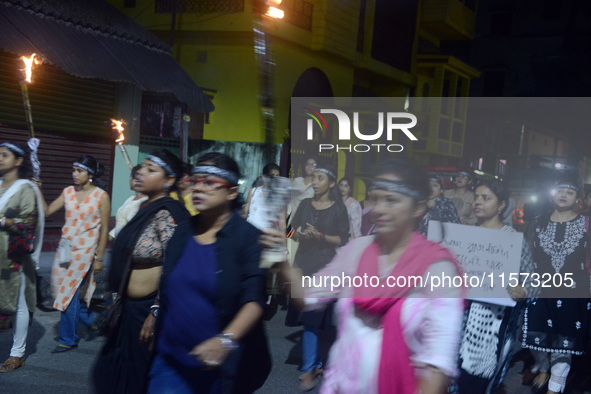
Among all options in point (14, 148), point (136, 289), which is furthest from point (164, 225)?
point (14, 148)

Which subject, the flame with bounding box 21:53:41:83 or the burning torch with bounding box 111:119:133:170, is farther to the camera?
the flame with bounding box 21:53:41:83

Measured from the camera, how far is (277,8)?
15.7ft

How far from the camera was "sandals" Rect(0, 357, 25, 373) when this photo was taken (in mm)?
5117

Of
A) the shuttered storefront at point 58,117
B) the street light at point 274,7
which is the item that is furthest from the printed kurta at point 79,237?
the shuttered storefront at point 58,117

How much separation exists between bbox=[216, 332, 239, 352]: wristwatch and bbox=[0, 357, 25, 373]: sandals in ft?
10.4

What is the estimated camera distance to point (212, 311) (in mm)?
2777

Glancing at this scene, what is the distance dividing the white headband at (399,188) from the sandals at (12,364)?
3875 mm

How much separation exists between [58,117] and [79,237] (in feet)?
19.1

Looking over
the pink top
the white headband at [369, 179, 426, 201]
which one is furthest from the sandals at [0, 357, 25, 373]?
the white headband at [369, 179, 426, 201]

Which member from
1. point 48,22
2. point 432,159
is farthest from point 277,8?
point 432,159

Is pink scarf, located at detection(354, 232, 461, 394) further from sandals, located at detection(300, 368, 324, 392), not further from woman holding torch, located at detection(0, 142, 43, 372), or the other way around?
woman holding torch, located at detection(0, 142, 43, 372)

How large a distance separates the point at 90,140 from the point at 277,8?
782cm

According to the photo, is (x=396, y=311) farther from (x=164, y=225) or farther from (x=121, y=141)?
(x=121, y=141)

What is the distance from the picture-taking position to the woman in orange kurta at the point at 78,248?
5.83m
